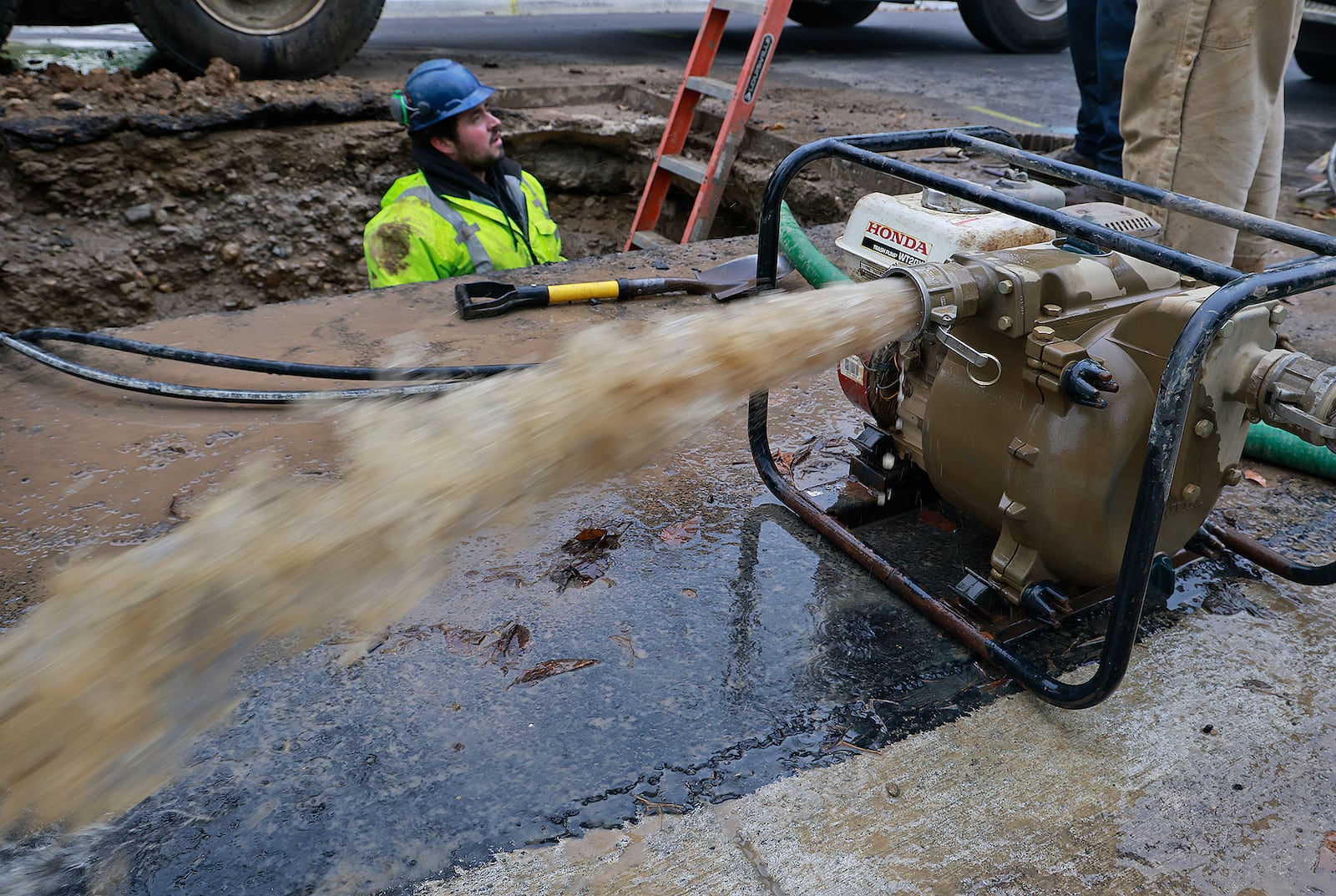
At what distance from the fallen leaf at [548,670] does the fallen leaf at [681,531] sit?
0.46 m

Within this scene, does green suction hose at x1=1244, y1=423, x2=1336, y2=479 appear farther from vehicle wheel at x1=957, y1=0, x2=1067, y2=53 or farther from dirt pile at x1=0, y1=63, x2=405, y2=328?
vehicle wheel at x1=957, y1=0, x2=1067, y2=53

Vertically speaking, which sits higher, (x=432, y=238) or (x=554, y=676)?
(x=432, y=238)

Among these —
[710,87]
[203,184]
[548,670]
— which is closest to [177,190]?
[203,184]

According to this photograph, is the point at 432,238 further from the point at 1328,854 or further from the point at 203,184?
the point at 1328,854

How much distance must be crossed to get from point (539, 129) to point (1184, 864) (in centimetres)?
555

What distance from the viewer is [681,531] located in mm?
2320

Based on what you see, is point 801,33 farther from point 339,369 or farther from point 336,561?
point 336,561

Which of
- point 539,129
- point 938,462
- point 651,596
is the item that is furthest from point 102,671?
point 539,129

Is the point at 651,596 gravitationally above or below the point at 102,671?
below

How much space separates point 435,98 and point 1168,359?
10.2 feet

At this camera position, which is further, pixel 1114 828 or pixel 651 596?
pixel 651 596

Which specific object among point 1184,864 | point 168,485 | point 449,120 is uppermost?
point 449,120

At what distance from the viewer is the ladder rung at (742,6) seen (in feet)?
17.9

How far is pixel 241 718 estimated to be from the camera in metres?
1.73
